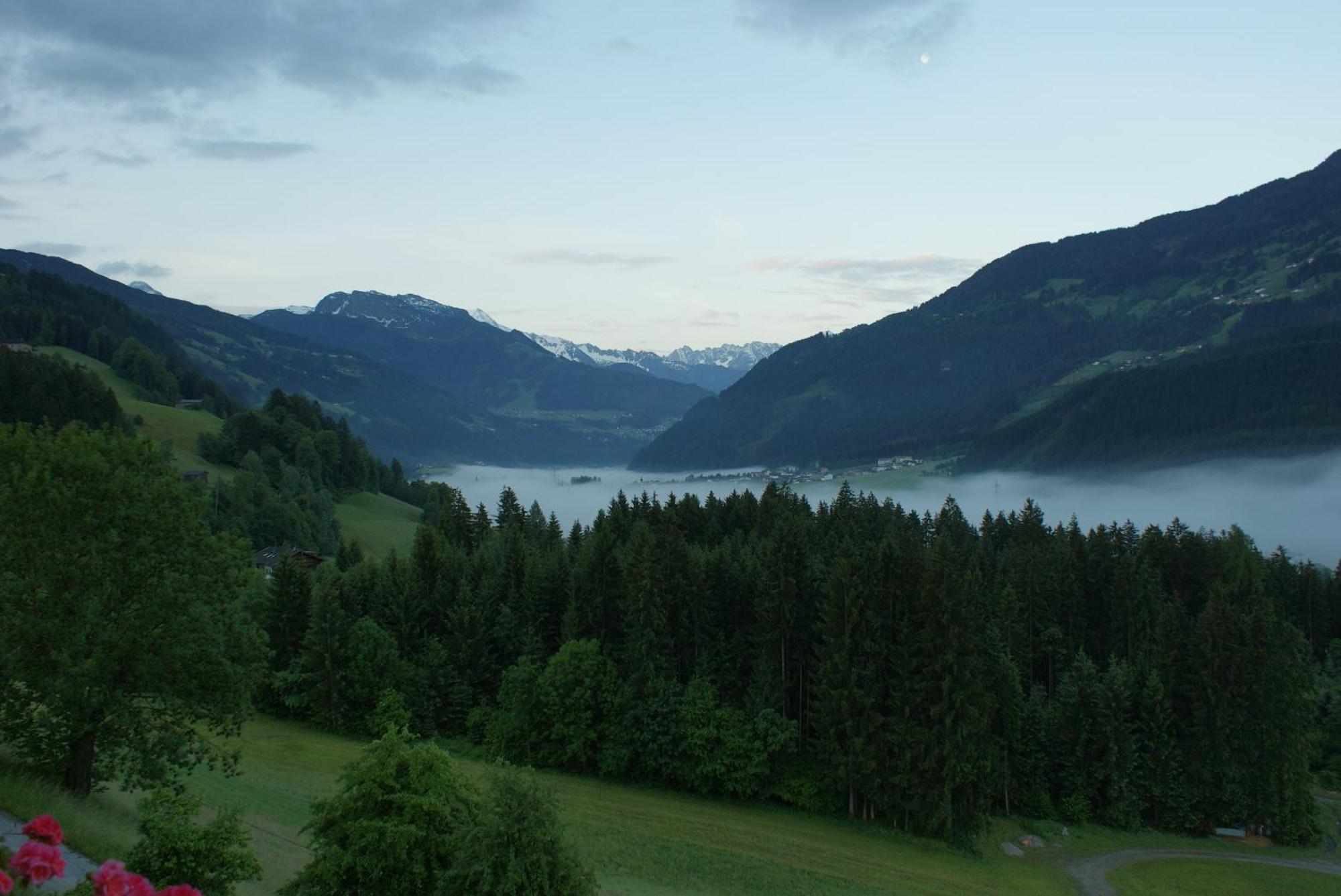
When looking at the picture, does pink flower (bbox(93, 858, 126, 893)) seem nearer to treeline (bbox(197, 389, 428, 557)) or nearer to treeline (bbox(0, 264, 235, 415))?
treeline (bbox(197, 389, 428, 557))

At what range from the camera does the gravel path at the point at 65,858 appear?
1680cm

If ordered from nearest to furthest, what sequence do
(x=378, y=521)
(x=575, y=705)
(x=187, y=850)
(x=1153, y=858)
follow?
(x=187, y=850), (x=1153, y=858), (x=575, y=705), (x=378, y=521)

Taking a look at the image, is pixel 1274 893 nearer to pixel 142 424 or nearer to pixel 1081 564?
pixel 1081 564

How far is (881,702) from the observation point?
5331 centimetres

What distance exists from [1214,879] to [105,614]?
178 feet

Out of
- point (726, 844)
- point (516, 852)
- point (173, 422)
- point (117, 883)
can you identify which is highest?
point (173, 422)

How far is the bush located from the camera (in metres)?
19.9

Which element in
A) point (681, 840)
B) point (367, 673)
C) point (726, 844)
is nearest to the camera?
point (681, 840)

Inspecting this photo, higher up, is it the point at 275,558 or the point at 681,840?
the point at 275,558

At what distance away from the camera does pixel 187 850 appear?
66.2 ft

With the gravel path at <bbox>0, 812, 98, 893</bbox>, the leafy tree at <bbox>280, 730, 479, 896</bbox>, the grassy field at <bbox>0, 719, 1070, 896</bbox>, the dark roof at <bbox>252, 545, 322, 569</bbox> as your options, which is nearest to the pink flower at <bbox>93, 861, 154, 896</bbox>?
the gravel path at <bbox>0, 812, 98, 893</bbox>

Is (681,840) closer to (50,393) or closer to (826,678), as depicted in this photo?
(826,678)

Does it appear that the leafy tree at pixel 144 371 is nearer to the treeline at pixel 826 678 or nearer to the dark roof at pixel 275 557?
the dark roof at pixel 275 557

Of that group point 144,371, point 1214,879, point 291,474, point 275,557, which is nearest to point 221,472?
point 291,474
